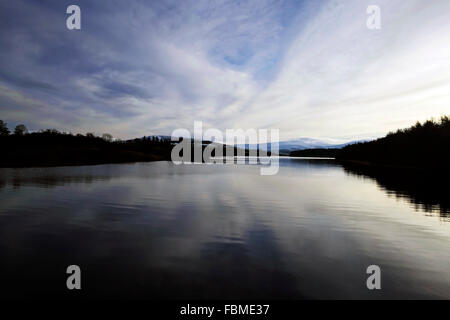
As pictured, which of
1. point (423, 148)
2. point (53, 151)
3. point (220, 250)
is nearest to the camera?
point (220, 250)

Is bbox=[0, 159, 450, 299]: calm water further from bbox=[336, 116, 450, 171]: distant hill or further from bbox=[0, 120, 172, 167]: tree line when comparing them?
bbox=[0, 120, 172, 167]: tree line

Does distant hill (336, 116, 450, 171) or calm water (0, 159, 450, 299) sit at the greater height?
distant hill (336, 116, 450, 171)

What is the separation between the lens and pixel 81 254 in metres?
10.0

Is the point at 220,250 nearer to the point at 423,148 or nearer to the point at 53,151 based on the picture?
the point at 423,148

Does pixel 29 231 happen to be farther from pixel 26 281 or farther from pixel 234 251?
pixel 234 251

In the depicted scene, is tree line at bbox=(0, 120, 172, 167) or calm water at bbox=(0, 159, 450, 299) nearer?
calm water at bbox=(0, 159, 450, 299)

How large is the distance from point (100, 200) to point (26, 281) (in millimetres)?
15419

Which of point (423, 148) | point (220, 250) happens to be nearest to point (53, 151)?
point (220, 250)

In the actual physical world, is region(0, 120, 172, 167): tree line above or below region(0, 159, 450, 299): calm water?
above

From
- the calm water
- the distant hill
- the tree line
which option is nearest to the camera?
the calm water

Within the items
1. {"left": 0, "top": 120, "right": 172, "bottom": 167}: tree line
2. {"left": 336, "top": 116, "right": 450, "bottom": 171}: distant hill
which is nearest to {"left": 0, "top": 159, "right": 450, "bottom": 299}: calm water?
{"left": 336, "top": 116, "right": 450, "bottom": 171}: distant hill

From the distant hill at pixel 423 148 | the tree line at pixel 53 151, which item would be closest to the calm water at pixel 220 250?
the distant hill at pixel 423 148

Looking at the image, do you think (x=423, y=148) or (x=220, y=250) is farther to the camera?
(x=423, y=148)

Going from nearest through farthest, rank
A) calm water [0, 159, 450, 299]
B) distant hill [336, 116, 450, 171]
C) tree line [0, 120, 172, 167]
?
calm water [0, 159, 450, 299] → distant hill [336, 116, 450, 171] → tree line [0, 120, 172, 167]
